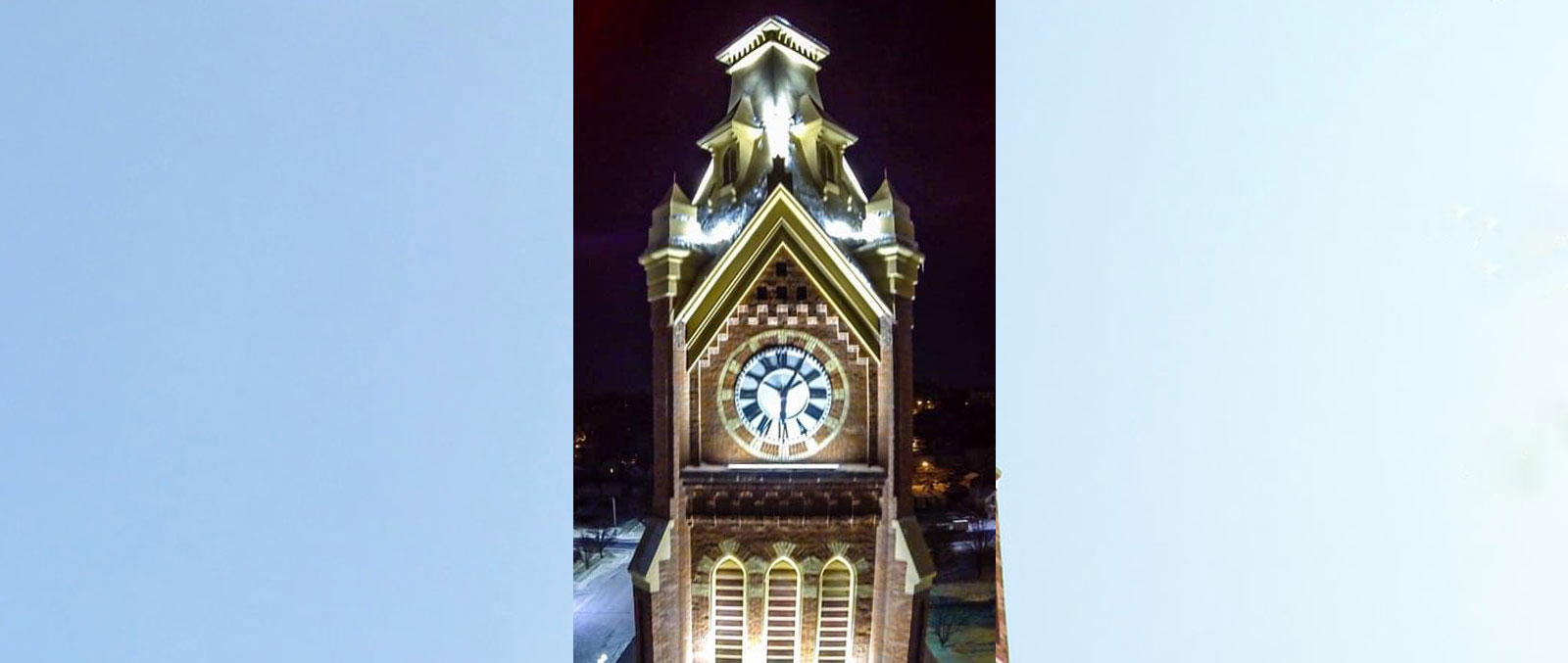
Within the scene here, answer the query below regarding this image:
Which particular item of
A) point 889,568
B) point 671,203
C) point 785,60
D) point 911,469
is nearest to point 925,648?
point 889,568

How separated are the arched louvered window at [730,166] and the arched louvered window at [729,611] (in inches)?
80.8

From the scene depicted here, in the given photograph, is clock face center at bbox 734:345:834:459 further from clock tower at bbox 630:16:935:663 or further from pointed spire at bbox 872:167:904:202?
pointed spire at bbox 872:167:904:202

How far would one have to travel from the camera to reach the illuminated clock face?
6.40 m

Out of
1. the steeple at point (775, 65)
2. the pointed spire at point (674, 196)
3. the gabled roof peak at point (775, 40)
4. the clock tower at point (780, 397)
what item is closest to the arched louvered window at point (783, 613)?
the clock tower at point (780, 397)

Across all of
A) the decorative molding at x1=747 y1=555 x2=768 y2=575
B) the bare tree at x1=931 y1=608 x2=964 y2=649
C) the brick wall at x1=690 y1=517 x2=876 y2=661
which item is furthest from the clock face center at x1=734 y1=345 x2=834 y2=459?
the bare tree at x1=931 y1=608 x2=964 y2=649

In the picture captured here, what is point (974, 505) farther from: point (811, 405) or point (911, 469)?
point (811, 405)

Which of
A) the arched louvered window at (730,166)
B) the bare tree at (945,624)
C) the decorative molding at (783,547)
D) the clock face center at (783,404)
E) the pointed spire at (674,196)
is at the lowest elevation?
the bare tree at (945,624)

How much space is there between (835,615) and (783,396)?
118 centimetres

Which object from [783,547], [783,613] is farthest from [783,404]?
[783,613]

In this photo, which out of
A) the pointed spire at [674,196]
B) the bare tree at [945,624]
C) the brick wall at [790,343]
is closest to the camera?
the bare tree at [945,624]

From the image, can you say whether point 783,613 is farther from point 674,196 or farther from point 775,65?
point 775,65

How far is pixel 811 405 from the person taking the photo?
21.0ft

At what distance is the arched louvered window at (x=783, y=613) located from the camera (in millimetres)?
6293

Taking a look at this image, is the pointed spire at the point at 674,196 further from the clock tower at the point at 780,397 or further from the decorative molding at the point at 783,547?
the decorative molding at the point at 783,547
